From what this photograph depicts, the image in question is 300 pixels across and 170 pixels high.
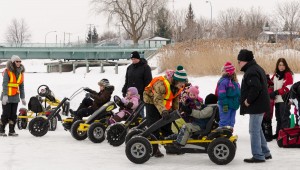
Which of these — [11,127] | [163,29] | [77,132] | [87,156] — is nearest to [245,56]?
[87,156]

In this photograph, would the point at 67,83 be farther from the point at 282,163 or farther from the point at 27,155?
the point at 282,163

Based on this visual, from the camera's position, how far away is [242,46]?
729 inches

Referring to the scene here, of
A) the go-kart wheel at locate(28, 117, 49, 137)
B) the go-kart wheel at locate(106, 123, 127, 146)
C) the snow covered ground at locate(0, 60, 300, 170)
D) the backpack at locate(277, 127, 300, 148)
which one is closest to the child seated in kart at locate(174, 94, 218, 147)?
the snow covered ground at locate(0, 60, 300, 170)

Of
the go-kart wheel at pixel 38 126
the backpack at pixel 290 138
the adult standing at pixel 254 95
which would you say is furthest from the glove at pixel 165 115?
the go-kart wheel at pixel 38 126

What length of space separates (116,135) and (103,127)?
651mm

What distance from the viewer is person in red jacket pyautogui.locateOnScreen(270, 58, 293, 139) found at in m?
9.91

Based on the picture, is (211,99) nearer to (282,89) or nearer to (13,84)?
(282,89)

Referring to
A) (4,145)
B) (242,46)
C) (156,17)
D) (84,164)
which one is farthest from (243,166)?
(156,17)

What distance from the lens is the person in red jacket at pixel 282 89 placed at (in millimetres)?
9906

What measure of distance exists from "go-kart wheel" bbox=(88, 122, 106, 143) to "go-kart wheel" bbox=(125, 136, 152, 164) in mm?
2234

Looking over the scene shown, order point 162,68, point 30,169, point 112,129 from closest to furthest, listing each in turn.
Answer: point 30,169 < point 112,129 < point 162,68

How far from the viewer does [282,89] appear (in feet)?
32.7

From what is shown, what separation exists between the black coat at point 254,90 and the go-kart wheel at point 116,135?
258cm

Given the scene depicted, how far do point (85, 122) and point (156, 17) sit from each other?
67046 mm
